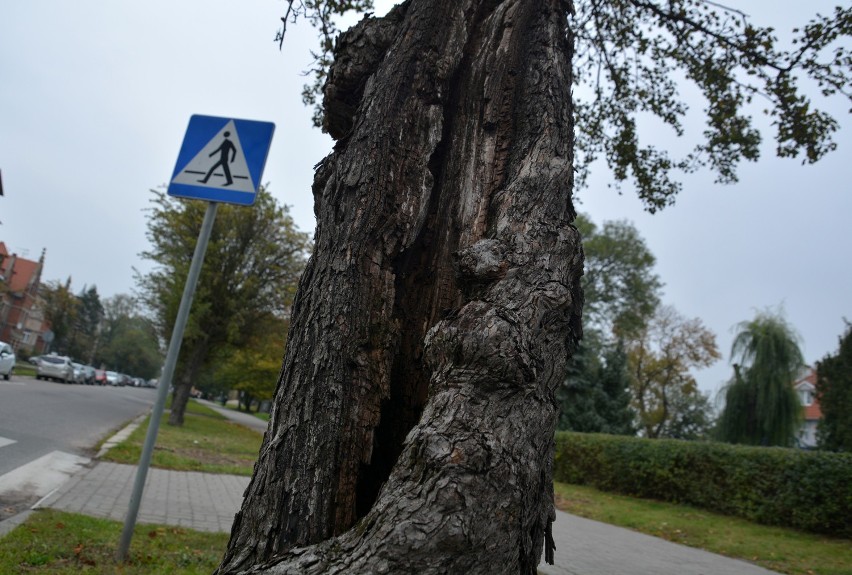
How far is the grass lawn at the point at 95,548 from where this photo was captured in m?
4.38

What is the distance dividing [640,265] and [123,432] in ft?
127

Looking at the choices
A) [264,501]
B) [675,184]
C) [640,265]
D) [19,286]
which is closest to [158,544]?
[264,501]

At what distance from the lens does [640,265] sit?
4688cm

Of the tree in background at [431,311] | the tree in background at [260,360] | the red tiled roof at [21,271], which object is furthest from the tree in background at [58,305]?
the tree in background at [431,311]

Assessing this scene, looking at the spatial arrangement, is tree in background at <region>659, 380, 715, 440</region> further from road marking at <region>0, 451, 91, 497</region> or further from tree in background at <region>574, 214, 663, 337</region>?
road marking at <region>0, 451, 91, 497</region>

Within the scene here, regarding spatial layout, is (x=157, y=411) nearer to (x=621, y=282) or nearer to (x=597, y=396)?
(x=597, y=396)

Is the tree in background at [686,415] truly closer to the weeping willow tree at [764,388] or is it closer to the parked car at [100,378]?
the weeping willow tree at [764,388]

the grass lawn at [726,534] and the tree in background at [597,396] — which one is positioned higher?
the tree in background at [597,396]

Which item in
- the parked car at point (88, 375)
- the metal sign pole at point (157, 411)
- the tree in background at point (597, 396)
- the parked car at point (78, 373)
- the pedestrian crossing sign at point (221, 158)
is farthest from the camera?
→ the parked car at point (88, 375)

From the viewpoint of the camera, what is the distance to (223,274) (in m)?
24.6

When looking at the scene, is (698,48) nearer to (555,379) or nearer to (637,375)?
(555,379)

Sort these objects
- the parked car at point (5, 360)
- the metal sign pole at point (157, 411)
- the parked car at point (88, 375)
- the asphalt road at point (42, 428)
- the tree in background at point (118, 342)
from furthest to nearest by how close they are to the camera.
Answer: the tree in background at point (118, 342)
the parked car at point (88, 375)
the parked car at point (5, 360)
the asphalt road at point (42, 428)
the metal sign pole at point (157, 411)

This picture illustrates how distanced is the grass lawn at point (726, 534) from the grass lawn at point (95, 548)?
774 centimetres

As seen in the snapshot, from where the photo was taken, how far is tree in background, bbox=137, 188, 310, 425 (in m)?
23.4
